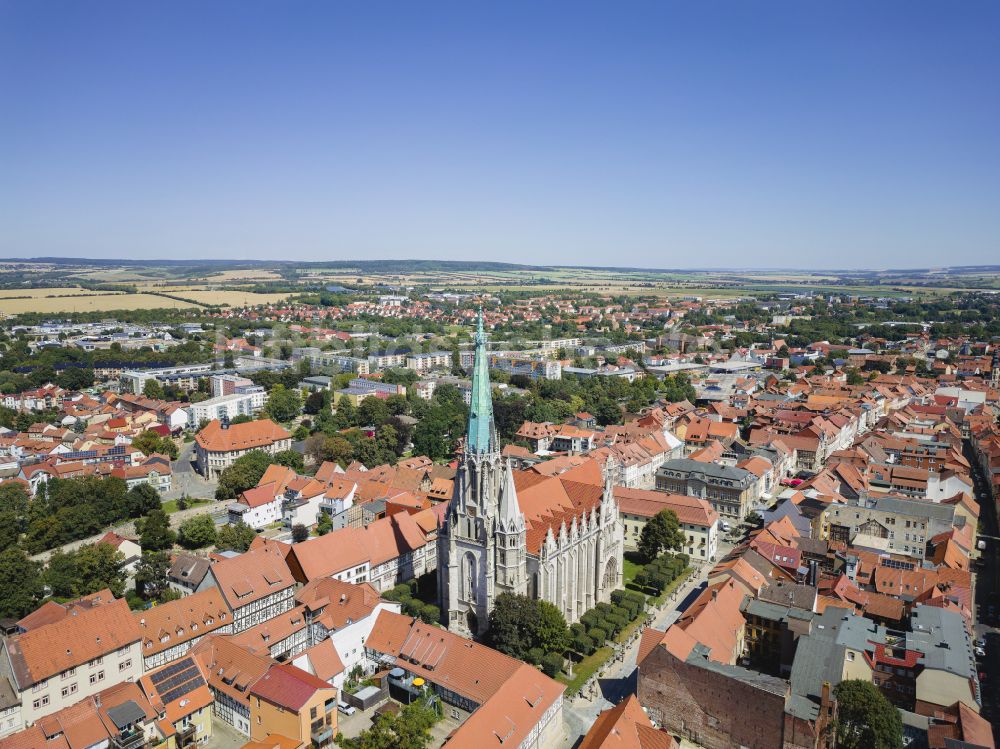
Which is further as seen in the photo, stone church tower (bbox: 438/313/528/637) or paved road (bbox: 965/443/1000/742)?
stone church tower (bbox: 438/313/528/637)

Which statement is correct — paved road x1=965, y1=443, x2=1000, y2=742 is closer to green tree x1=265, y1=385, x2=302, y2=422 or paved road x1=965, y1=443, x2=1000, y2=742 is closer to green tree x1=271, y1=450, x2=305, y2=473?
green tree x1=271, y1=450, x2=305, y2=473

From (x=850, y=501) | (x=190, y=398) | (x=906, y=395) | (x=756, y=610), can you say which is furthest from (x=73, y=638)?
(x=906, y=395)

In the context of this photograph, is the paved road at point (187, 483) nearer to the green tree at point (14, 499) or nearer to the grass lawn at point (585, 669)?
the green tree at point (14, 499)

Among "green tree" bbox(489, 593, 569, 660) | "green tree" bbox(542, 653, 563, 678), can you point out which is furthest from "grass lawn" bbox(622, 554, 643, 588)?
"green tree" bbox(542, 653, 563, 678)

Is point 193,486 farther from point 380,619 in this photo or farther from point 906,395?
point 906,395

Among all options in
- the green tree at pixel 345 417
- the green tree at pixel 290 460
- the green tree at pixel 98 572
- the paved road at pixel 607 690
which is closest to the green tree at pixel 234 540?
the green tree at pixel 98 572
